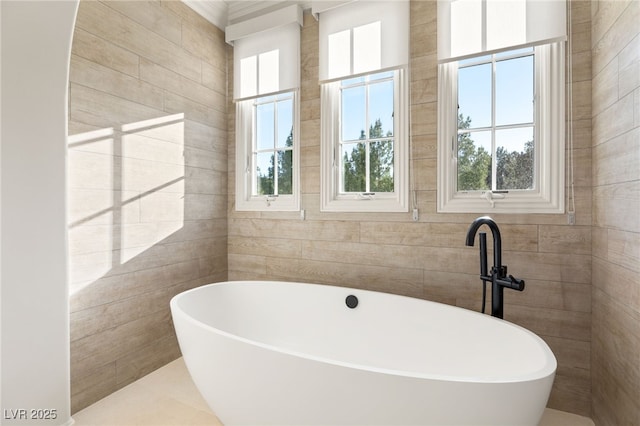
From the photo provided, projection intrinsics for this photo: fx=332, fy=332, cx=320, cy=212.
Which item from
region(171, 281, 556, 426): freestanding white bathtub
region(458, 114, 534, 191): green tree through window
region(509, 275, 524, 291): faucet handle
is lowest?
region(171, 281, 556, 426): freestanding white bathtub

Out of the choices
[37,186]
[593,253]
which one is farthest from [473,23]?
[37,186]

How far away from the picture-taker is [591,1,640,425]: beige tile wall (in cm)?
133

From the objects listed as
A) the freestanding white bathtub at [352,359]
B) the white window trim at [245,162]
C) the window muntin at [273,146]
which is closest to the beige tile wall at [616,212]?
the freestanding white bathtub at [352,359]

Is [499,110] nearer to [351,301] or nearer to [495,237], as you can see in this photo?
[495,237]

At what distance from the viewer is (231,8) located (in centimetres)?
276

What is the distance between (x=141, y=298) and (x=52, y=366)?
60 cm

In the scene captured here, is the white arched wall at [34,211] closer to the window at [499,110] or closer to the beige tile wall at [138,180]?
the beige tile wall at [138,180]

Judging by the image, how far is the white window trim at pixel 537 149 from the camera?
5.98 ft

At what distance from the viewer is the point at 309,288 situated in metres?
2.24

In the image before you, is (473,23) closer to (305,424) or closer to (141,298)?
(305,424)

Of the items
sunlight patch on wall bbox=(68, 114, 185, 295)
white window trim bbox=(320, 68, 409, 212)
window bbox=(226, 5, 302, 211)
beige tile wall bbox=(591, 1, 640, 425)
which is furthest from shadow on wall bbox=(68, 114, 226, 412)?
beige tile wall bbox=(591, 1, 640, 425)

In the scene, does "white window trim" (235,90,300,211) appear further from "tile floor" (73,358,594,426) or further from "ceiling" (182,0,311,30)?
"tile floor" (73,358,594,426)

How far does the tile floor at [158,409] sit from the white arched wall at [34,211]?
187mm

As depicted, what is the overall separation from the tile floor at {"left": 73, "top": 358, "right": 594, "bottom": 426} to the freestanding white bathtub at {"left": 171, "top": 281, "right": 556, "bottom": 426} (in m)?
0.41
